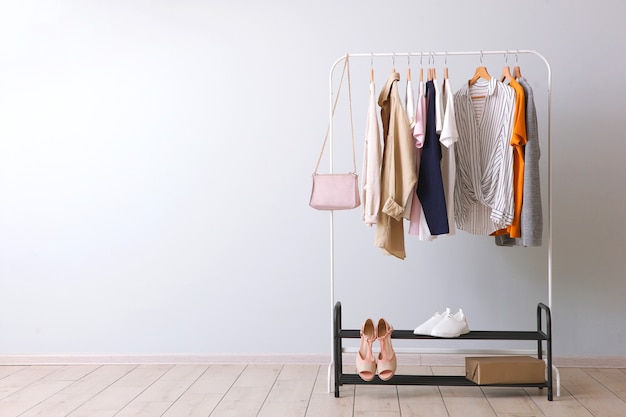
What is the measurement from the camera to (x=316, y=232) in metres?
4.09

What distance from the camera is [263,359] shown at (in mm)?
4105

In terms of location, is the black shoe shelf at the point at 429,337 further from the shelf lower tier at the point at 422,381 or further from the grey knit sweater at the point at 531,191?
the grey knit sweater at the point at 531,191

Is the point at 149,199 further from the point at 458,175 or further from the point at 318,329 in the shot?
the point at 458,175

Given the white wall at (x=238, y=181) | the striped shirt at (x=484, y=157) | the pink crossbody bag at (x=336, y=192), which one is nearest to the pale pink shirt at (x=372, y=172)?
the pink crossbody bag at (x=336, y=192)

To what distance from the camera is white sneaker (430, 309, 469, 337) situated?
3354 millimetres

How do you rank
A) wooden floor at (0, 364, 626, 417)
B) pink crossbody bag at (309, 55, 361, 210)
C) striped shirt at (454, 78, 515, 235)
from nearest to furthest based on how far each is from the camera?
wooden floor at (0, 364, 626, 417) → striped shirt at (454, 78, 515, 235) → pink crossbody bag at (309, 55, 361, 210)

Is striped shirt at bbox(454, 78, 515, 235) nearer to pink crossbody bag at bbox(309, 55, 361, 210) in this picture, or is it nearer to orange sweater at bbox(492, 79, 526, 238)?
orange sweater at bbox(492, 79, 526, 238)

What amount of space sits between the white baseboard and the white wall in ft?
0.15

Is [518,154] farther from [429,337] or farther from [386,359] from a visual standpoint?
[386,359]

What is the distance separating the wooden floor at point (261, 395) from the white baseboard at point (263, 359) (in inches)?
2.2

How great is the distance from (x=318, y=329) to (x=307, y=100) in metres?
1.28

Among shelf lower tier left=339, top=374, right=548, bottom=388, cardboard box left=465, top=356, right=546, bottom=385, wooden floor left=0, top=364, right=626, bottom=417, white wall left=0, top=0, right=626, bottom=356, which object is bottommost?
wooden floor left=0, top=364, right=626, bottom=417

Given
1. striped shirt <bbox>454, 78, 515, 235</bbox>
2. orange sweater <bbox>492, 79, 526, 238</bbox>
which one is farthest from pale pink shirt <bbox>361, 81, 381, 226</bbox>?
orange sweater <bbox>492, 79, 526, 238</bbox>

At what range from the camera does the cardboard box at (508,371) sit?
11.0 ft
